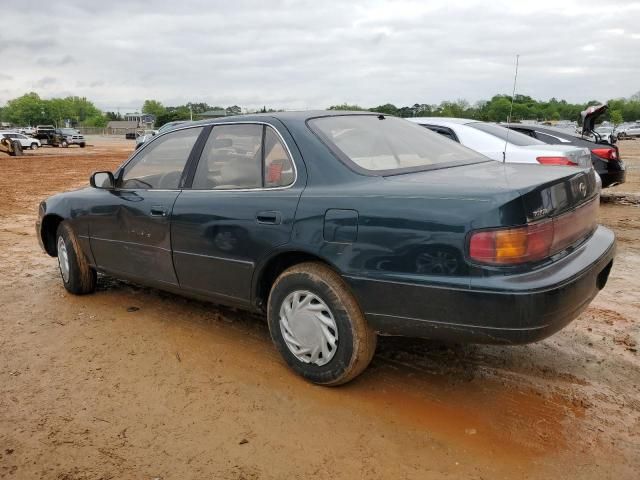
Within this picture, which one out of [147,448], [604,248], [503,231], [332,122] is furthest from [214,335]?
[604,248]

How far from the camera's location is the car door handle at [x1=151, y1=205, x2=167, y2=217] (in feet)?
12.8

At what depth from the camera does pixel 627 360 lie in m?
3.52

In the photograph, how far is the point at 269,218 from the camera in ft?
10.7

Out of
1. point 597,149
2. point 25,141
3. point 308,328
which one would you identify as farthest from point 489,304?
point 25,141

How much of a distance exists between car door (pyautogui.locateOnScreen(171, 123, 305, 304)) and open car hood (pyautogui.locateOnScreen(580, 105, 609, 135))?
28.0 feet

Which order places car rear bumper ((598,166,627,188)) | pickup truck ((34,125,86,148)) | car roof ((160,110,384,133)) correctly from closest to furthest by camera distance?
car roof ((160,110,384,133)) < car rear bumper ((598,166,627,188)) < pickup truck ((34,125,86,148))

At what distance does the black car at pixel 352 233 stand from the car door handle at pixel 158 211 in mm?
16

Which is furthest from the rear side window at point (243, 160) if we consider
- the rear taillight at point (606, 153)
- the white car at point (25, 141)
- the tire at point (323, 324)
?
the white car at point (25, 141)

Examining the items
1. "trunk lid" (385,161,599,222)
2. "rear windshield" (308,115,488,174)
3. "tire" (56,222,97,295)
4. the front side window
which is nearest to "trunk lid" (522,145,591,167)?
"rear windshield" (308,115,488,174)

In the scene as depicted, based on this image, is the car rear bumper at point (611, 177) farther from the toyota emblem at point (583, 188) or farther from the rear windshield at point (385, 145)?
the toyota emblem at point (583, 188)

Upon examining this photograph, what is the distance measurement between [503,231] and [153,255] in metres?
2.55

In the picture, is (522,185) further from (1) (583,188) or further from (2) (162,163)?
(2) (162,163)

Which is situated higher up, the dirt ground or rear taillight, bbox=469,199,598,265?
rear taillight, bbox=469,199,598,265

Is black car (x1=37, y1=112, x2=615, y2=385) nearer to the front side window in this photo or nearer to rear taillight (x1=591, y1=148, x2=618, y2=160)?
the front side window
